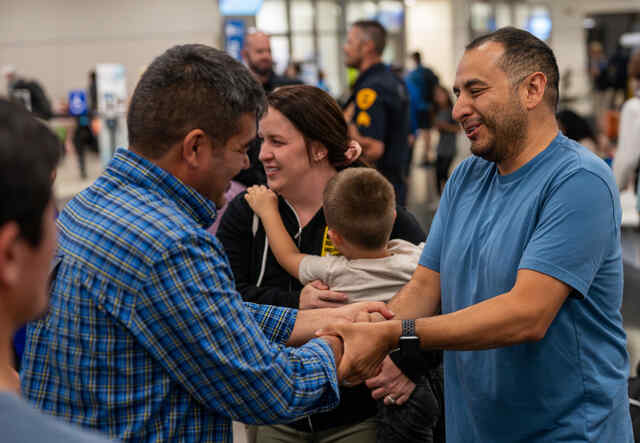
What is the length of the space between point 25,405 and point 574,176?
145 centimetres

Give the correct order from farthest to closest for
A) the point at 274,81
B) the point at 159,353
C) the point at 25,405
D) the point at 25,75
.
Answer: the point at 25,75
the point at 274,81
the point at 159,353
the point at 25,405

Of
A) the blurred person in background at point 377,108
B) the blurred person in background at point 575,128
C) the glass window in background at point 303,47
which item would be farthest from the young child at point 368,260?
the glass window in background at point 303,47

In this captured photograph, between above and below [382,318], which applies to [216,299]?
above

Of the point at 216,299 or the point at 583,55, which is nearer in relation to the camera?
the point at 216,299

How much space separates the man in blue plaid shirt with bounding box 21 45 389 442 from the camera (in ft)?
4.58

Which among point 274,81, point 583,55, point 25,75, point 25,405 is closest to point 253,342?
point 25,405

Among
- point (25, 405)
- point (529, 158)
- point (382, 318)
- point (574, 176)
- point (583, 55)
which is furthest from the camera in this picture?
point (583, 55)

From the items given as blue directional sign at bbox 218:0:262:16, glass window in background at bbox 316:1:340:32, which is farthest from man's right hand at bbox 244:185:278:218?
glass window in background at bbox 316:1:340:32

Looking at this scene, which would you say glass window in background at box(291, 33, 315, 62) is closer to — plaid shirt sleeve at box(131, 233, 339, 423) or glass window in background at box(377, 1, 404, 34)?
glass window in background at box(377, 1, 404, 34)

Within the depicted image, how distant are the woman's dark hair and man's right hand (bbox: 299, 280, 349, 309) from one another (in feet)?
1.73

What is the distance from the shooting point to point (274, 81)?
5895mm

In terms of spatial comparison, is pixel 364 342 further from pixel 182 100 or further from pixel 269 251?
pixel 182 100

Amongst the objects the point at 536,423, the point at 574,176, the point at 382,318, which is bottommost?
the point at 536,423

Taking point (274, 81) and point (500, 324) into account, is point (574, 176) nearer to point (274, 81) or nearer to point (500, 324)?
point (500, 324)
